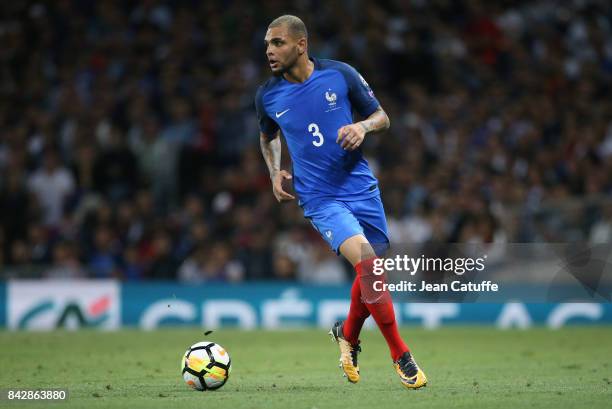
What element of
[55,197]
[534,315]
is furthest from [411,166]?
[55,197]

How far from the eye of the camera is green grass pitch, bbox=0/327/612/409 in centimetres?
753

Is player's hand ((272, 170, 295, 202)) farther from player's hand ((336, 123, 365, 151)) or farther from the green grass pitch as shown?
the green grass pitch

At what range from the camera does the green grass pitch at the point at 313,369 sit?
7527 mm

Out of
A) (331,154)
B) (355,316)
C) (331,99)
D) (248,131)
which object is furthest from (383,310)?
(248,131)

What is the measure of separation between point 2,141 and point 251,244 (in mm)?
4592

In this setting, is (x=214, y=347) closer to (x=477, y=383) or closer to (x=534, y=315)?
(x=477, y=383)

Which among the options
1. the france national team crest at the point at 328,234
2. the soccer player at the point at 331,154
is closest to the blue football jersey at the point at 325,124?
the soccer player at the point at 331,154

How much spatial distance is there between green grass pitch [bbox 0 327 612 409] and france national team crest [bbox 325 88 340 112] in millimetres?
2055

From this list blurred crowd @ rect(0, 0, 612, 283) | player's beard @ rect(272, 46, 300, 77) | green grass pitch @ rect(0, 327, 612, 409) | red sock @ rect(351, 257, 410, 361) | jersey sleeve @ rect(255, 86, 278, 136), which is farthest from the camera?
blurred crowd @ rect(0, 0, 612, 283)

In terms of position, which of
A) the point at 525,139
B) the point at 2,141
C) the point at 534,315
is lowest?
the point at 534,315

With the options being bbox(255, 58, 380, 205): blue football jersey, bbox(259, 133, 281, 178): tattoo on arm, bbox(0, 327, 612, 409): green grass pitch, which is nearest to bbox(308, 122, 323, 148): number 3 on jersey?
bbox(255, 58, 380, 205): blue football jersey

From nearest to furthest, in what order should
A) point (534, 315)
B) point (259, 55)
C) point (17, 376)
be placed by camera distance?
point (17, 376) → point (534, 315) → point (259, 55)

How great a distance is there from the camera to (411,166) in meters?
16.9

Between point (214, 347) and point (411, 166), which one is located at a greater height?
point (411, 166)
